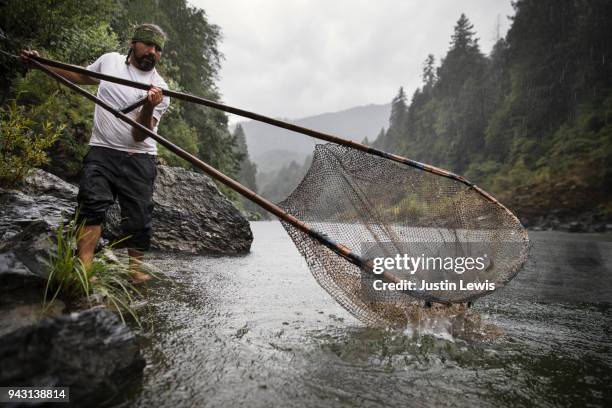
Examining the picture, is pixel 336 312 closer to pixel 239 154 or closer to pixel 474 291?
pixel 474 291

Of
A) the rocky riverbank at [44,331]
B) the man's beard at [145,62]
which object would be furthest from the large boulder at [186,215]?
the man's beard at [145,62]

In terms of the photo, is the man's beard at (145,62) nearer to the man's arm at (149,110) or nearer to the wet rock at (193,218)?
the man's arm at (149,110)

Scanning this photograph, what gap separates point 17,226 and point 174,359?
225 cm

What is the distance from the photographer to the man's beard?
316 centimetres

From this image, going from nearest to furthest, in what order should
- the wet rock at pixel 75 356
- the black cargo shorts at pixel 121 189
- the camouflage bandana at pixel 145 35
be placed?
the wet rock at pixel 75 356, the black cargo shorts at pixel 121 189, the camouflage bandana at pixel 145 35

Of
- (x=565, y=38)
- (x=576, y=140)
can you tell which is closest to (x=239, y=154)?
(x=576, y=140)

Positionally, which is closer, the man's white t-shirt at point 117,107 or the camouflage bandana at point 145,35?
the man's white t-shirt at point 117,107

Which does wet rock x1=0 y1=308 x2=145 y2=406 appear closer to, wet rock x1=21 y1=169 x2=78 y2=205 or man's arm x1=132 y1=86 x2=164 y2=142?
man's arm x1=132 y1=86 x2=164 y2=142

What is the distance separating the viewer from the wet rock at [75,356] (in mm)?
1310

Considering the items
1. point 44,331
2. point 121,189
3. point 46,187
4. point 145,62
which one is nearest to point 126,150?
point 121,189

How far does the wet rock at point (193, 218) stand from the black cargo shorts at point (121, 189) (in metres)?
3.46

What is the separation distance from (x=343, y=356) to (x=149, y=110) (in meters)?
2.44

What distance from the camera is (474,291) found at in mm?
2848

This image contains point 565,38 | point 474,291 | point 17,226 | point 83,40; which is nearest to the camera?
point 474,291
